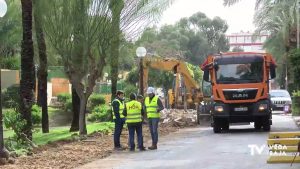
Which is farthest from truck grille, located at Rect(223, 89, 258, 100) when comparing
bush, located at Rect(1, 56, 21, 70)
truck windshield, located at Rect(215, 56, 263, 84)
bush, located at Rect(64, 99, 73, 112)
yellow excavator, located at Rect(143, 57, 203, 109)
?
bush, located at Rect(1, 56, 21, 70)

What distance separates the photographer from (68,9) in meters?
20.6

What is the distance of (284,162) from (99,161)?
4486 millimetres

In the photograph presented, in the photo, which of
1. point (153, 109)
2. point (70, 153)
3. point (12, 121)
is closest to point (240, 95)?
point (153, 109)

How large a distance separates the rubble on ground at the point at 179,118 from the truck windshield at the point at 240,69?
18.8 ft

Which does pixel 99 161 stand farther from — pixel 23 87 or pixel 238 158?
pixel 23 87

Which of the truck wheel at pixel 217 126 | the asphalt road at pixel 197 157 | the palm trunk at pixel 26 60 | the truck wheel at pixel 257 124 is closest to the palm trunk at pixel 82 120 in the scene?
the palm trunk at pixel 26 60

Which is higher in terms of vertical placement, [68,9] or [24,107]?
[68,9]

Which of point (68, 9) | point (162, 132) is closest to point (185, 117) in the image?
point (162, 132)

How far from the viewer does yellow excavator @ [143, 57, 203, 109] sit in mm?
31188

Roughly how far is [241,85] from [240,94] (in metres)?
0.34

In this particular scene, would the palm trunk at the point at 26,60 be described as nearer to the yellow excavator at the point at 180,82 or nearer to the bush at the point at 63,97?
the yellow excavator at the point at 180,82

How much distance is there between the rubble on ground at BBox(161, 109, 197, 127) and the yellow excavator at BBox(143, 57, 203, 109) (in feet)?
2.68

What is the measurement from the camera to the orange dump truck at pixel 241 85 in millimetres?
22531

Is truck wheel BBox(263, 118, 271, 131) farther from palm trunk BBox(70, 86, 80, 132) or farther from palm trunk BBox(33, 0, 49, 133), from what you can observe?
palm trunk BBox(33, 0, 49, 133)
